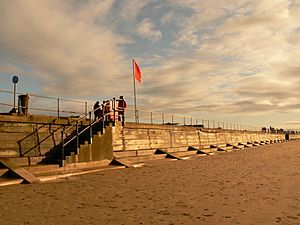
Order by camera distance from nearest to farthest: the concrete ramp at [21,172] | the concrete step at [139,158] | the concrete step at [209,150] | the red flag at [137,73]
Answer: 1. the concrete ramp at [21,172]
2. the concrete step at [139,158]
3. the red flag at [137,73]
4. the concrete step at [209,150]

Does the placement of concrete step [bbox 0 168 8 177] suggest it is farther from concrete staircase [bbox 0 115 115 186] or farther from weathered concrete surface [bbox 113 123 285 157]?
weathered concrete surface [bbox 113 123 285 157]

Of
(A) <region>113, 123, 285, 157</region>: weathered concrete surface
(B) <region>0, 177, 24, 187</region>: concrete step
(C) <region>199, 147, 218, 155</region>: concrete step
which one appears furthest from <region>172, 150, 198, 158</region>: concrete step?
(B) <region>0, 177, 24, 187</region>: concrete step

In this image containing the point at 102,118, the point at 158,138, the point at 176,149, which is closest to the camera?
the point at 102,118

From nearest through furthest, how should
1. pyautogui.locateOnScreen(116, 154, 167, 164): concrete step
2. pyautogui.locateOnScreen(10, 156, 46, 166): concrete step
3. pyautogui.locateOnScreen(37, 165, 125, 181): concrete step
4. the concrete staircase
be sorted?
pyautogui.locateOnScreen(37, 165, 125, 181): concrete step < the concrete staircase < pyautogui.locateOnScreen(10, 156, 46, 166): concrete step < pyautogui.locateOnScreen(116, 154, 167, 164): concrete step

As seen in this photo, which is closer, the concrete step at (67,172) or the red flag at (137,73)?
the concrete step at (67,172)

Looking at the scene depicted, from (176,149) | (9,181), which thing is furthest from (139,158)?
(9,181)

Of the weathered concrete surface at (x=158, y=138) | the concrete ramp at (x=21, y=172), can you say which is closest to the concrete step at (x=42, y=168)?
the concrete ramp at (x=21, y=172)

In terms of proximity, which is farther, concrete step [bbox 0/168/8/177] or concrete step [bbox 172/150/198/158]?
concrete step [bbox 172/150/198/158]

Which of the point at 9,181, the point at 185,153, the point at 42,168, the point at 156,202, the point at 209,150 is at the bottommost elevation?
the point at 209,150

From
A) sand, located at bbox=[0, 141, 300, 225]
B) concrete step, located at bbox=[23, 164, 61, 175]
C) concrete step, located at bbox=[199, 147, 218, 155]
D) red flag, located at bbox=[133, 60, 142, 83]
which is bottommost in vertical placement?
concrete step, located at bbox=[199, 147, 218, 155]

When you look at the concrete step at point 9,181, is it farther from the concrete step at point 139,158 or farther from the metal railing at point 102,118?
the concrete step at point 139,158

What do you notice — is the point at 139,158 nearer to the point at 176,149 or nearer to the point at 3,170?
the point at 176,149

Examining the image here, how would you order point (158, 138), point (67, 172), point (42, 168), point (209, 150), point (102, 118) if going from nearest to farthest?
point (42, 168) < point (67, 172) < point (102, 118) < point (158, 138) < point (209, 150)

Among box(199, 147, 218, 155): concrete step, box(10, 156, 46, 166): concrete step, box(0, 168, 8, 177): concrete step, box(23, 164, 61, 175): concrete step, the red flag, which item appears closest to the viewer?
box(0, 168, 8, 177): concrete step
